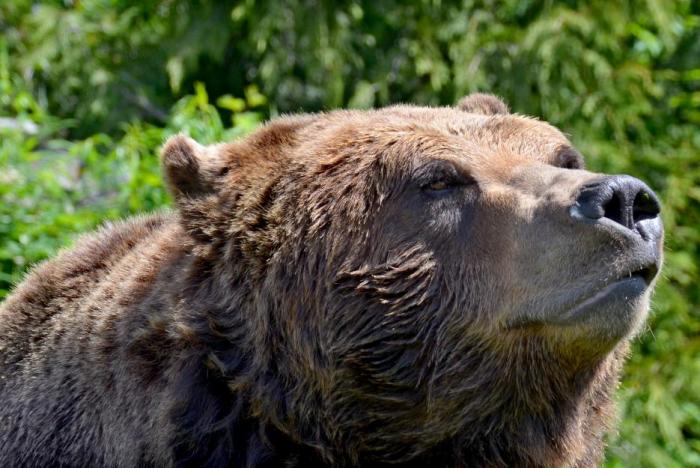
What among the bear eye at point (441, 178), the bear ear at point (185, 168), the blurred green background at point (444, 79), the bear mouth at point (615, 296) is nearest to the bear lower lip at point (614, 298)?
the bear mouth at point (615, 296)

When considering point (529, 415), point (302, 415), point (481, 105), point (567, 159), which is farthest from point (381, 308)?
point (481, 105)

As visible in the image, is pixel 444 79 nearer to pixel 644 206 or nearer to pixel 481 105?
pixel 481 105

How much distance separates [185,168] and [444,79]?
4.09 metres

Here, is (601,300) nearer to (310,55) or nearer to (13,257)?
(13,257)

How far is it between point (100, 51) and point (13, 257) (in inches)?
122

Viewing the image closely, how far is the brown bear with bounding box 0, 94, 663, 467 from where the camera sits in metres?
3.22

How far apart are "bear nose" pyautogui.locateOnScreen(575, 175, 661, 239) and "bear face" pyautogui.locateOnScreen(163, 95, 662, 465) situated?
0.01 meters

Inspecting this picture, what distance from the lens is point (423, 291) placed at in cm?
341

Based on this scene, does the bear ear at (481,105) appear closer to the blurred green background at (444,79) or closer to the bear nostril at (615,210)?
the bear nostril at (615,210)

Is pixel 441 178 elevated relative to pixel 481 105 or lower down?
elevated

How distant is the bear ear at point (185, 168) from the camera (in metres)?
3.77

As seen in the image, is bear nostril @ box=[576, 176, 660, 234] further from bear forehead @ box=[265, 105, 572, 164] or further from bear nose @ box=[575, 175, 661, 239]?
bear forehead @ box=[265, 105, 572, 164]

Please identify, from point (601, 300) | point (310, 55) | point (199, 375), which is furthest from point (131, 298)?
point (310, 55)

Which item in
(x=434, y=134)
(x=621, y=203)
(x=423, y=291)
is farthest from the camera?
(x=434, y=134)
